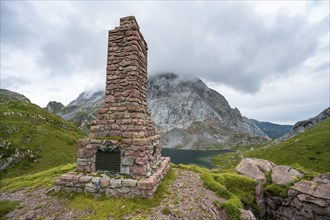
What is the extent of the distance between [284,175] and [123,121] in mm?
12512

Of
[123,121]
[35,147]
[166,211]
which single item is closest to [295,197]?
[166,211]

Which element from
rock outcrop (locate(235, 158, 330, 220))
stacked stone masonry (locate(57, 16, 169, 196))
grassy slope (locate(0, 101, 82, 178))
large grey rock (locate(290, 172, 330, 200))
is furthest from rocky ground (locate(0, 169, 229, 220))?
grassy slope (locate(0, 101, 82, 178))

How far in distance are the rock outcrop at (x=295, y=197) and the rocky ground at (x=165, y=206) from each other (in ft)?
17.3

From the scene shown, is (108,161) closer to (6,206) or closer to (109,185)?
(109,185)

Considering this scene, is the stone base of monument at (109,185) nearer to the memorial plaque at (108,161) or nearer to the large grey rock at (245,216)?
the memorial plaque at (108,161)

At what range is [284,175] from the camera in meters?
14.5

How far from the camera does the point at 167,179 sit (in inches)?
493

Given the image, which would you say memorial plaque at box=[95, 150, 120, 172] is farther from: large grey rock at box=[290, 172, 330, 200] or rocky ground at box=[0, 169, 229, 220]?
large grey rock at box=[290, 172, 330, 200]

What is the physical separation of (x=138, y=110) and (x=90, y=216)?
17.9 feet

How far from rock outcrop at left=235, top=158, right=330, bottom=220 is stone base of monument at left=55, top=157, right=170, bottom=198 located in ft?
28.1

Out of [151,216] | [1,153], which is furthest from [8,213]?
[1,153]

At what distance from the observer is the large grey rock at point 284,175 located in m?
13.9

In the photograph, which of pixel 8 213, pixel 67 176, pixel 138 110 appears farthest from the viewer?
pixel 138 110

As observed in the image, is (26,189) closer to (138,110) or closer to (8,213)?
(8,213)
